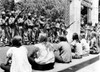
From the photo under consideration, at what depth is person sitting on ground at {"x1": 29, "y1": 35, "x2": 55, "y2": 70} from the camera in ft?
18.4

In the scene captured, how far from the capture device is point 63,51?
6793mm

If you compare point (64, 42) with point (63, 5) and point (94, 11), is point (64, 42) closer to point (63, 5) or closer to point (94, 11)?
point (63, 5)

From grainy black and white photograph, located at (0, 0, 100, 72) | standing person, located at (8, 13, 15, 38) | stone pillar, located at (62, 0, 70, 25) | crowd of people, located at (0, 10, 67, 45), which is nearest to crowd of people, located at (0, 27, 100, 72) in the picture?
grainy black and white photograph, located at (0, 0, 100, 72)

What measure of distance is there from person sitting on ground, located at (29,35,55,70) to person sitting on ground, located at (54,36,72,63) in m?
1.00

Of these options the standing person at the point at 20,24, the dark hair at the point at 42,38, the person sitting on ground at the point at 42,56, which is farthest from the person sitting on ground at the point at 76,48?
the dark hair at the point at 42,38

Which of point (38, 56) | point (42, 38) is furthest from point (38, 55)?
point (42, 38)

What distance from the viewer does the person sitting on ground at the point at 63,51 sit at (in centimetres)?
673

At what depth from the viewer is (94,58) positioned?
376 inches

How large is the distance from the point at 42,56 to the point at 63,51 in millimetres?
1300

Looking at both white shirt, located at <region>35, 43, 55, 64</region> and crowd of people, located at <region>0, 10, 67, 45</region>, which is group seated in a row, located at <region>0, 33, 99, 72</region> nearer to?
white shirt, located at <region>35, 43, 55, 64</region>

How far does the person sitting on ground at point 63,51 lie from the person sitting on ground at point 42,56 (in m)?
1.00

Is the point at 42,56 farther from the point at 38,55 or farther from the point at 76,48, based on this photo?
the point at 76,48

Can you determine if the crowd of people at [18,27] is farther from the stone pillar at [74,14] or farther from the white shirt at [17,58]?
the stone pillar at [74,14]

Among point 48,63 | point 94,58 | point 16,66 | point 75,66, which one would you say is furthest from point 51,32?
point 16,66
